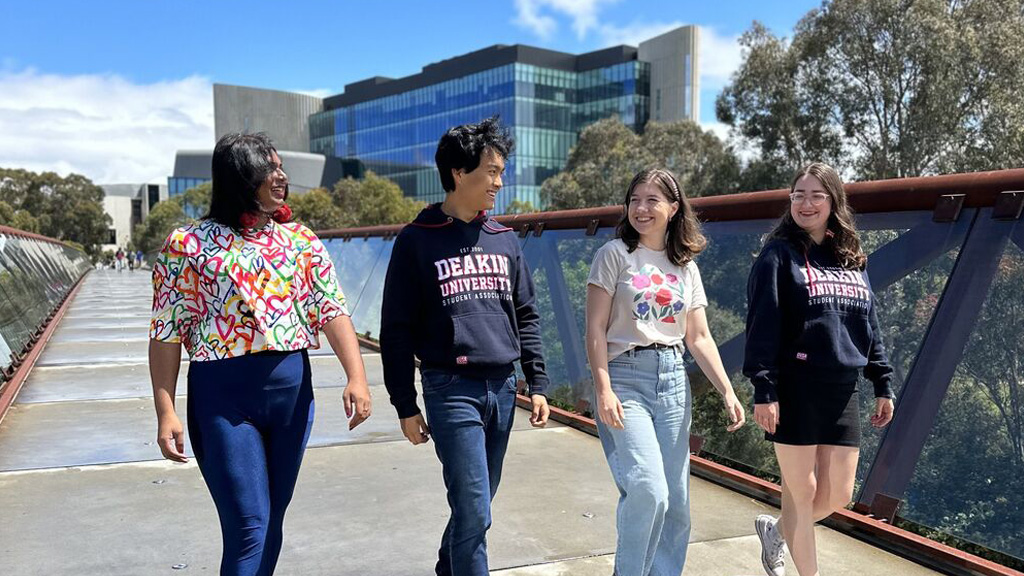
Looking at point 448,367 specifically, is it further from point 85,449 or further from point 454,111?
point 454,111

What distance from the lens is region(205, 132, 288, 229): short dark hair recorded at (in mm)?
2643

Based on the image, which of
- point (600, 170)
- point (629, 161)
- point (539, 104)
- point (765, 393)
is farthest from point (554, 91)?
point (765, 393)

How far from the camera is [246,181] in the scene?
265 cm

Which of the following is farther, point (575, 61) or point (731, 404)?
point (575, 61)

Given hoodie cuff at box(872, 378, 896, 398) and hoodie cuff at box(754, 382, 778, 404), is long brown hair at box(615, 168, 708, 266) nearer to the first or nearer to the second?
hoodie cuff at box(754, 382, 778, 404)

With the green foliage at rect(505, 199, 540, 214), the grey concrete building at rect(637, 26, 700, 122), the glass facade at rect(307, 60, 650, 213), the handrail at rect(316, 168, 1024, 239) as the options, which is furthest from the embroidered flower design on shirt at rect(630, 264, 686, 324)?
the grey concrete building at rect(637, 26, 700, 122)

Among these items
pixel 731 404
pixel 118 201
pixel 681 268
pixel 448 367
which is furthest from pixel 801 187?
pixel 118 201

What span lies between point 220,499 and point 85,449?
12.3 ft

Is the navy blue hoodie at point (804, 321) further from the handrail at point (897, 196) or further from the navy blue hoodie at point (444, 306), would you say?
the handrail at point (897, 196)

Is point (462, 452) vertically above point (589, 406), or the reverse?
point (462, 452)

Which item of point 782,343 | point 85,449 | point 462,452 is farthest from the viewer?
point 85,449

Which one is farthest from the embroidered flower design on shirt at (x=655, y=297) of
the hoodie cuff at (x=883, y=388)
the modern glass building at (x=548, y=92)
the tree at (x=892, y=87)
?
the modern glass building at (x=548, y=92)

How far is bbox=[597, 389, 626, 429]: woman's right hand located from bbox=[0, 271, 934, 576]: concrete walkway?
1.00 metres

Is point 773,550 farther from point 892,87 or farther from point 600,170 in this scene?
point 600,170
